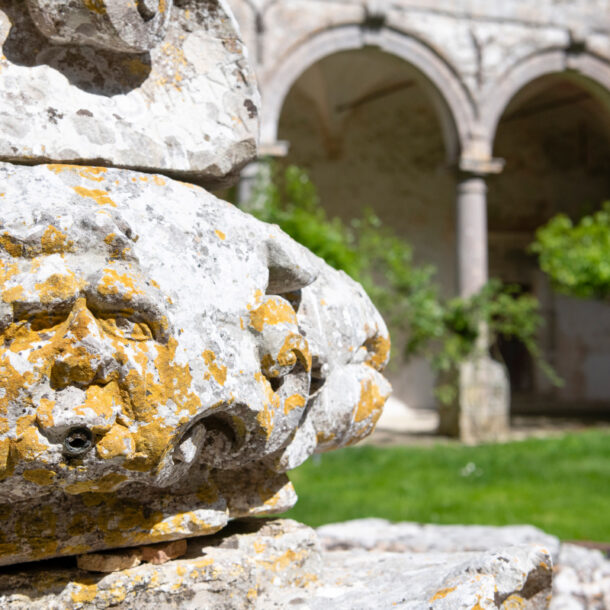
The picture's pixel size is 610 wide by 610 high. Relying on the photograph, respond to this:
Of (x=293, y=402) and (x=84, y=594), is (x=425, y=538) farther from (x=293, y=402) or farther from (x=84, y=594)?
(x=84, y=594)

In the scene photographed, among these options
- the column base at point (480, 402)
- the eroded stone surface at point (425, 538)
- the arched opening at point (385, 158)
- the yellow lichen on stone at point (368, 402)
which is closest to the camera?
the yellow lichen on stone at point (368, 402)

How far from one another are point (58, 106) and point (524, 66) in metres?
9.27

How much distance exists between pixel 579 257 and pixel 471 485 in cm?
397

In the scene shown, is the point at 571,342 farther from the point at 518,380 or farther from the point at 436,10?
the point at 436,10

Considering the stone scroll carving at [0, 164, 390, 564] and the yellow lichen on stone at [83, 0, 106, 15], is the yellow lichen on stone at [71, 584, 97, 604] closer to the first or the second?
the stone scroll carving at [0, 164, 390, 564]

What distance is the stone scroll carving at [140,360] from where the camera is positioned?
1173 millimetres

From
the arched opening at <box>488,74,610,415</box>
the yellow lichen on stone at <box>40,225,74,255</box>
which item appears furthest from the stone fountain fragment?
the arched opening at <box>488,74,610,415</box>

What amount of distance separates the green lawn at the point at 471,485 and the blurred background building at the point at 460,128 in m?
2.57

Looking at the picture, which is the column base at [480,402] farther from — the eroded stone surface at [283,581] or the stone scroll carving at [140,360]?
the stone scroll carving at [140,360]

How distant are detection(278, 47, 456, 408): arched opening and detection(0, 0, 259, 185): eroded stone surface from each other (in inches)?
432

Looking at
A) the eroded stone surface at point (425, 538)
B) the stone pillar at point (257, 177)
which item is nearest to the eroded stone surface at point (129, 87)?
the eroded stone surface at point (425, 538)

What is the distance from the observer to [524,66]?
9875mm

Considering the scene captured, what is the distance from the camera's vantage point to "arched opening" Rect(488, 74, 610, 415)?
1454cm

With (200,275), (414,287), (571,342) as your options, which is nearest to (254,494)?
(200,275)
